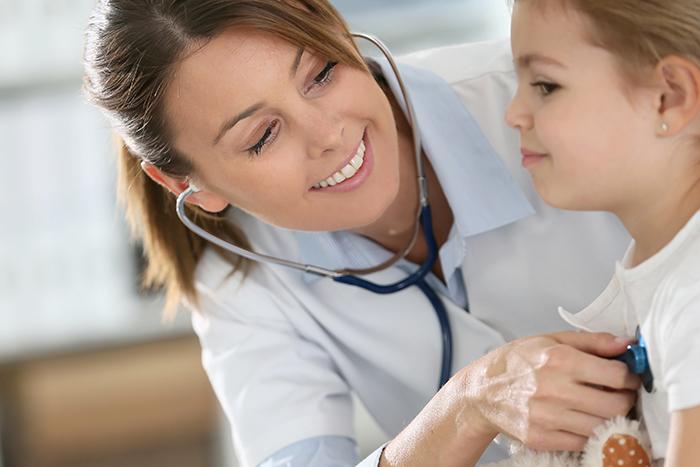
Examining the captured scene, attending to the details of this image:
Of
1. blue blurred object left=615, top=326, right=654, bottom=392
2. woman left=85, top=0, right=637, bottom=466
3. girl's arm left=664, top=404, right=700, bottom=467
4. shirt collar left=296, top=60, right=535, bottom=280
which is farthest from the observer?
shirt collar left=296, top=60, right=535, bottom=280

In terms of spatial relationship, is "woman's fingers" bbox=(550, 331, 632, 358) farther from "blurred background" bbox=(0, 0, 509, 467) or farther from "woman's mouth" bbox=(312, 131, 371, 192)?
"blurred background" bbox=(0, 0, 509, 467)

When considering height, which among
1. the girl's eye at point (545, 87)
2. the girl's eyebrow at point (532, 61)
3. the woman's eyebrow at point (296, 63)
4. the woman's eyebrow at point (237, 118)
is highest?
the girl's eyebrow at point (532, 61)

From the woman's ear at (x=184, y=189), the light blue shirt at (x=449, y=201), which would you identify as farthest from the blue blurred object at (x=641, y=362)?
the woman's ear at (x=184, y=189)

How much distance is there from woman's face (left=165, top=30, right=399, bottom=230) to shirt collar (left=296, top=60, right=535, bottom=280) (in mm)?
99

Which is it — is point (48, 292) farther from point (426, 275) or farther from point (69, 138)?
point (426, 275)

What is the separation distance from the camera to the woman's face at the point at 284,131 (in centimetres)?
149

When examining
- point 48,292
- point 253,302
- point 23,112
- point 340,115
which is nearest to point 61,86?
point 23,112

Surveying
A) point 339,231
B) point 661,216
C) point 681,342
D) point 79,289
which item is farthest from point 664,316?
point 79,289

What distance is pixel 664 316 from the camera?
1188 millimetres

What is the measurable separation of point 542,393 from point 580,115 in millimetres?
304

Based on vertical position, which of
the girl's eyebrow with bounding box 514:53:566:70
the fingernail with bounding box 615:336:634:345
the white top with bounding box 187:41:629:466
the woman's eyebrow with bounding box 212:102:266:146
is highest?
the girl's eyebrow with bounding box 514:53:566:70

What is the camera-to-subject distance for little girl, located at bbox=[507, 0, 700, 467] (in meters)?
1.18

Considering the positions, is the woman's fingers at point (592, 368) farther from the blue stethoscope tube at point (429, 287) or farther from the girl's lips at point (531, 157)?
the blue stethoscope tube at point (429, 287)

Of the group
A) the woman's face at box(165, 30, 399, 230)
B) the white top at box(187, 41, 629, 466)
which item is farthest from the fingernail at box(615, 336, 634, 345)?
the woman's face at box(165, 30, 399, 230)
